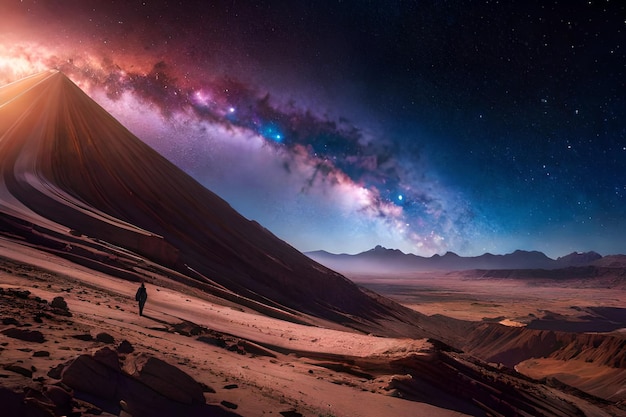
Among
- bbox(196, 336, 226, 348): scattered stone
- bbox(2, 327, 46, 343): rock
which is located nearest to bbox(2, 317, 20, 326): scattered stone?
bbox(2, 327, 46, 343): rock

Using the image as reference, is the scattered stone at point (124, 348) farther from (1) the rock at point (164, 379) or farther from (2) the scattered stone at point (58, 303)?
(2) the scattered stone at point (58, 303)

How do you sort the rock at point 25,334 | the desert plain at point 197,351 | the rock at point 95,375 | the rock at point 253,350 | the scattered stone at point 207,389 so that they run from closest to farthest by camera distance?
the rock at point 95,375 → the desert plain at point 197,351 → the rock at point 25,334 → the scattered stone at point 207,389 → the rock at point 253,350

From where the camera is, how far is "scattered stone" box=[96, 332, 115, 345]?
804cm

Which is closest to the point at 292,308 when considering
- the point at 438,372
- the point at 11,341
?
the point at 438,372

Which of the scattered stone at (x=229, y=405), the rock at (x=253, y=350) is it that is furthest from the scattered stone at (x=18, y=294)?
the rock at (x=253, y=350)

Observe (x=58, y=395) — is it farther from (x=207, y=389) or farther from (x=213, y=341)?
(x=213, y=341)

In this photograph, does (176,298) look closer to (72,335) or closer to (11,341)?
(72,335)

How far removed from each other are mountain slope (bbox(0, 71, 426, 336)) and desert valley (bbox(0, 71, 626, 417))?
22 centimetres

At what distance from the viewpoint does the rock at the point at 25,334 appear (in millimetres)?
6726

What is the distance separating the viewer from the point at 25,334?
6828 mm

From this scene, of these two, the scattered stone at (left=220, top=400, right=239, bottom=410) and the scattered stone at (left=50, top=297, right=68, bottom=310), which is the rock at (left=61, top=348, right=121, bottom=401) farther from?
the scattered stone at (left=50, top=297, right=68, bottom=310)

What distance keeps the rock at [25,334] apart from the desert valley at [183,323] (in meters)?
0.03

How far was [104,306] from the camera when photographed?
1278 cm

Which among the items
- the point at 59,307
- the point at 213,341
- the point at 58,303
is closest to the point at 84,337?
the point at 59,307
